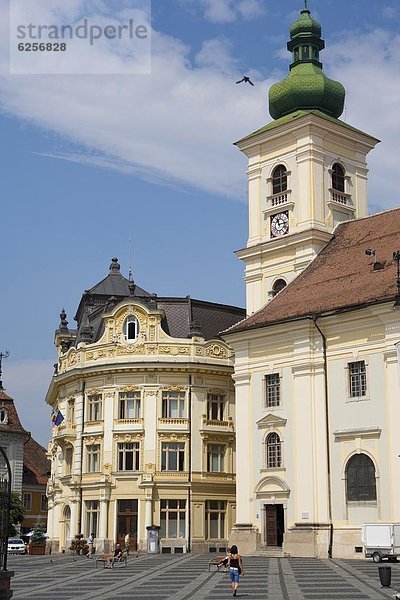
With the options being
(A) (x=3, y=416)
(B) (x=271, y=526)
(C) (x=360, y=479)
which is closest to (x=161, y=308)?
(B) (x=271, y=526)

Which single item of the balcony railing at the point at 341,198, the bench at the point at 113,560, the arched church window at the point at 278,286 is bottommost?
the bench at the point at 113,560

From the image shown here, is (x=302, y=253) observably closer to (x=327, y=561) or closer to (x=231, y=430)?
(x=231, y=430)

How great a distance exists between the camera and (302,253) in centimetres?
5144

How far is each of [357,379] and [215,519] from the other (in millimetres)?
17440

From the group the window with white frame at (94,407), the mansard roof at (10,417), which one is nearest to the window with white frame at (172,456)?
the window with white frame at (94,407)

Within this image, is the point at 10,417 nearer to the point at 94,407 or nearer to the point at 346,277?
the point at 94,407

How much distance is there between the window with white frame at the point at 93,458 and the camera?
56969 mm

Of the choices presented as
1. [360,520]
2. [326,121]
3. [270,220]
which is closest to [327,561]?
[360,520]

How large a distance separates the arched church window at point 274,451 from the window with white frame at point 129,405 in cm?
1254

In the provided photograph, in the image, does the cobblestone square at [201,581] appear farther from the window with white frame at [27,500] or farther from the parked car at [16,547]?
the window with white frame at [27,500]

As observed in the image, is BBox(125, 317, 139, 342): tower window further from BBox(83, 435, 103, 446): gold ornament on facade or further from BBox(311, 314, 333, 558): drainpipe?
BBox(311, 314, 333, 558): drainpipe

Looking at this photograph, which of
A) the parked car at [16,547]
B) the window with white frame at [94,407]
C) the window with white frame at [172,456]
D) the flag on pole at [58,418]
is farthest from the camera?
the parked car at [16,547]

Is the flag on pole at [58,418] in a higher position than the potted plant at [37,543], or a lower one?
higher

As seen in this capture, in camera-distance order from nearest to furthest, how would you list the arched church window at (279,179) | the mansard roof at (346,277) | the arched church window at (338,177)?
the mansard roof at (346,277), the arched church window at (338,177), the arched church window at (279,179)
